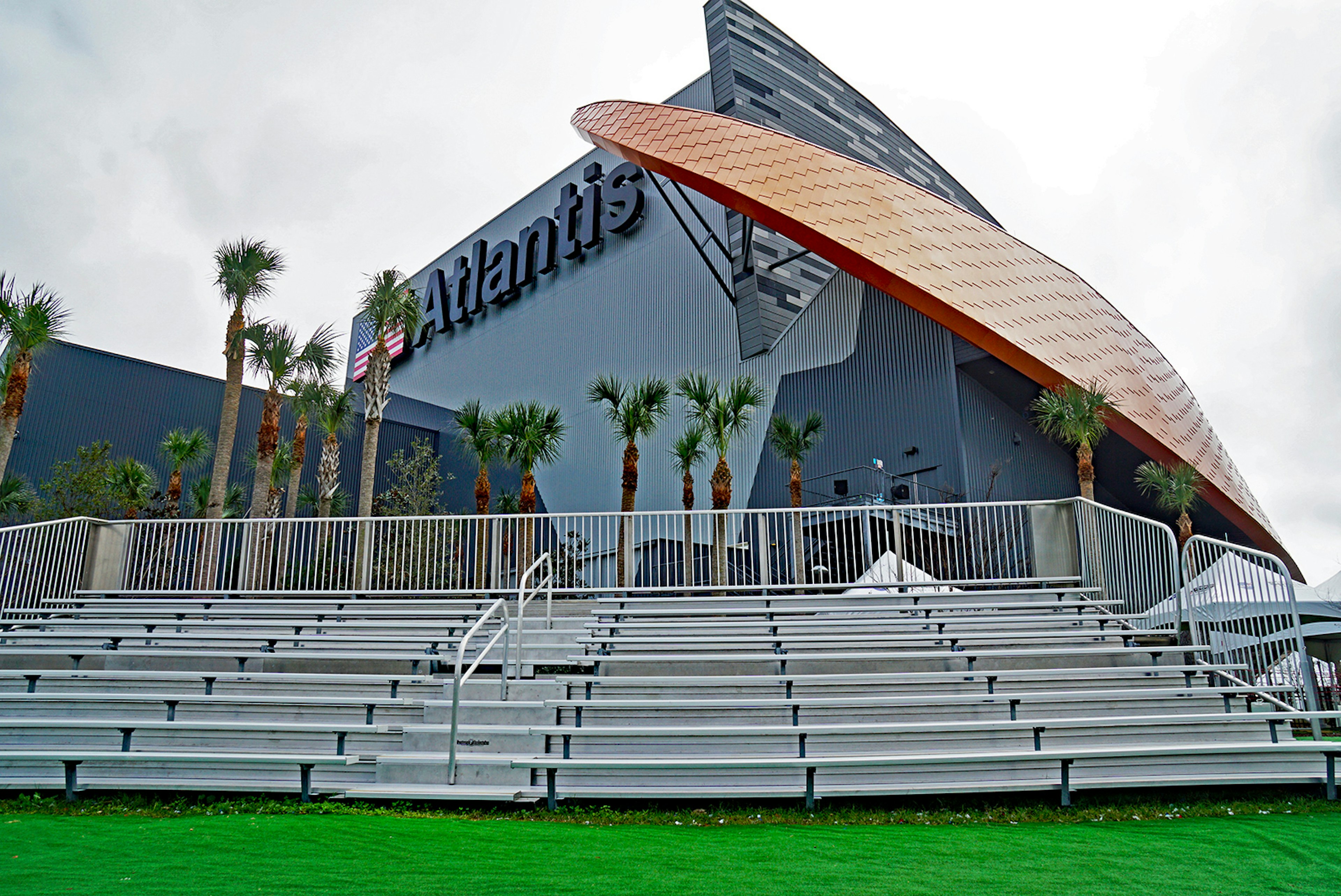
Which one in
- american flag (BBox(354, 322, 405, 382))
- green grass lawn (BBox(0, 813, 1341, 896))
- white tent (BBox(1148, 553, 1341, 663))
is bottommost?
green grass lawn (BBox(0, 813, 1341, 896))

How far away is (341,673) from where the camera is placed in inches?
326

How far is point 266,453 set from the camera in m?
16.7

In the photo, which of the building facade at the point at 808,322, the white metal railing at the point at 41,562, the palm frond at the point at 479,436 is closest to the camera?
the white metal railing at the point at 41,562

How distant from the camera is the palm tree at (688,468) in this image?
11.3m

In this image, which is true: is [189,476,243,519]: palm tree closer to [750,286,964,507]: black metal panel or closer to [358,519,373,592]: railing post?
[358,519,373,592]: railing post

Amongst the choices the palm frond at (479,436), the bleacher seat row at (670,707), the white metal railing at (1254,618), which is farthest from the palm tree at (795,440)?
the white metal railing at (1254,618)

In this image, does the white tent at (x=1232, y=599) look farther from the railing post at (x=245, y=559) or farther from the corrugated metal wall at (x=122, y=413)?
the corrugated metal wall at (x=122, y=413)

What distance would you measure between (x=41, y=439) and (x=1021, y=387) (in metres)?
27.8

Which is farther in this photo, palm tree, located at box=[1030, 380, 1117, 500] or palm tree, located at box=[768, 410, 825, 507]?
palm tree, located at box=[768, 410, 825, 507]

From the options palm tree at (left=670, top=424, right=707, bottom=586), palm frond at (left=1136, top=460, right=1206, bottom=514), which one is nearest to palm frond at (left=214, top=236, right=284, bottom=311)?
palm tree at (left=670, top=424, right=707, bottom=586)

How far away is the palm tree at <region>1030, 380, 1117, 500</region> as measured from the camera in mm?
17078

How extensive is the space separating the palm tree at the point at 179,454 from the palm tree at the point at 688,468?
1216cm

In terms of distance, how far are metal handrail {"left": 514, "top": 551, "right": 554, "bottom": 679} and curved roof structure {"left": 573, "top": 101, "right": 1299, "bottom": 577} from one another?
33.6 feet

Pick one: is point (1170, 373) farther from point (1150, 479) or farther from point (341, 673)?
point (341, 673)
